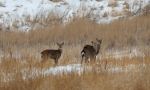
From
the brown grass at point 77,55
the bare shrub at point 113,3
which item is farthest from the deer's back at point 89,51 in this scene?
the bare shrub at point 113,3

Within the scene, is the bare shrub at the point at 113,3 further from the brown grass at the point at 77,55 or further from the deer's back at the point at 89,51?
the deer's back at the point at 89,51

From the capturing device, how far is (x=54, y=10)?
19.0 m

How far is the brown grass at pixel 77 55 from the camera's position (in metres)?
6.61

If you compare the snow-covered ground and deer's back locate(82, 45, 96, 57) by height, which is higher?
the snow-covered ground

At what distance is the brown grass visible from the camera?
21.7 feet

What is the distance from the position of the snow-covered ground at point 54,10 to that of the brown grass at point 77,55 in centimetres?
161

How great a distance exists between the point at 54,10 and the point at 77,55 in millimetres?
7718

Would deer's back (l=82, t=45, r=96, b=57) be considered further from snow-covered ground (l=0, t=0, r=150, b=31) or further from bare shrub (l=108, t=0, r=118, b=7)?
bare shrub (l=108, t=0, r=118, b=7)

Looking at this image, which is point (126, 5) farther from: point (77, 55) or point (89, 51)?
point (89, 51)

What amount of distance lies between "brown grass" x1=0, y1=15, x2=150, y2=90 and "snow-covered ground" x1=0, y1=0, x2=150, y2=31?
161cm

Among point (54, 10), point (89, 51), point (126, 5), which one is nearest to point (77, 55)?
point (89, 51)

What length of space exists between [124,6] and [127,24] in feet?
13.7

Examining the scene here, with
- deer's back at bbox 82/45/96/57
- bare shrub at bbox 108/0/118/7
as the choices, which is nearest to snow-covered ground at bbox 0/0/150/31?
bare shrub at bbox 108/0/118/7

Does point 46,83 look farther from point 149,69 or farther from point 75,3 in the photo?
point 75,3
